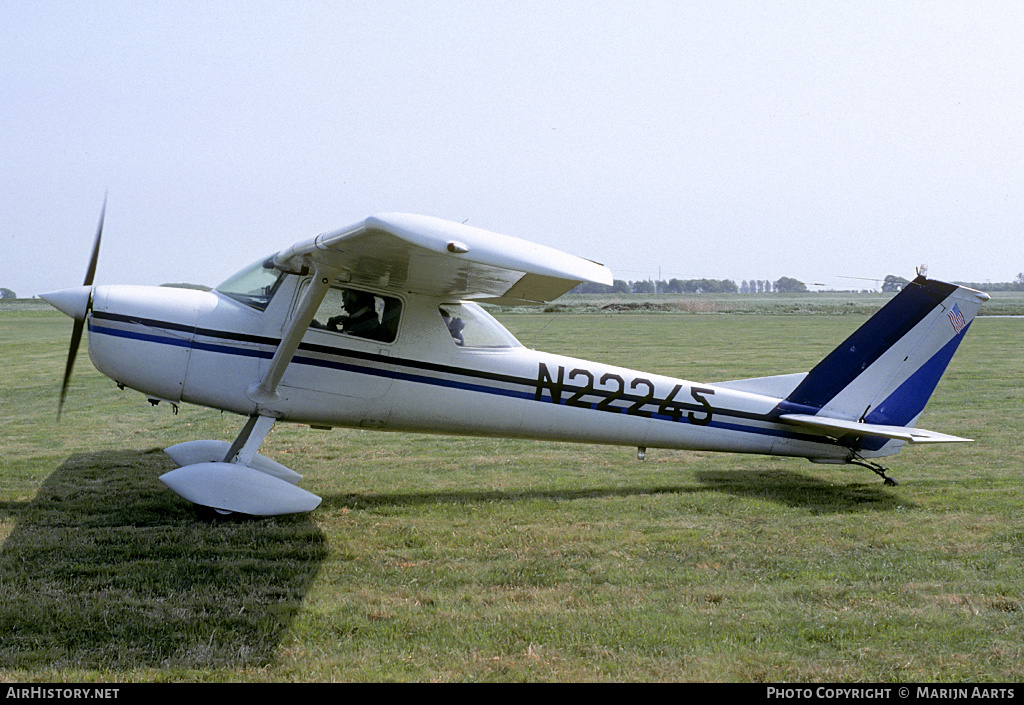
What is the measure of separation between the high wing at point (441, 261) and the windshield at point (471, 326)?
0.61 feet

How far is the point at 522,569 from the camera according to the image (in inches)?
211

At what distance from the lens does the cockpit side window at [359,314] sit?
6.87 metres

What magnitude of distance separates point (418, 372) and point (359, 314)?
28.4 inches

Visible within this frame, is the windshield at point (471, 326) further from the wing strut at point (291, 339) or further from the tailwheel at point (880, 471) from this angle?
the tailwheel at point (880, 471)

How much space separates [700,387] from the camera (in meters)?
7.98

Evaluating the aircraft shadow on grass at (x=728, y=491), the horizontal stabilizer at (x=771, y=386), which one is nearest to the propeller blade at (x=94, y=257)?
the aircraft shadow on grass at (x=728, y=491)

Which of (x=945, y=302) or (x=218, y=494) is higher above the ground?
(x=945, y=302)

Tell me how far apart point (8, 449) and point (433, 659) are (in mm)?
7854

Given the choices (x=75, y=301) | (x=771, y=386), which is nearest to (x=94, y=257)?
(x=75, y=301)

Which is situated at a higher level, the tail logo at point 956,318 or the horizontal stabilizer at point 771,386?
the tail logo at point 956,318

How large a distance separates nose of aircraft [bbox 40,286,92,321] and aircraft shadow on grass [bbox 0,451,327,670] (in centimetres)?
163

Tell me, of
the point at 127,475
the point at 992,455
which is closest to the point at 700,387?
the point at 992,455

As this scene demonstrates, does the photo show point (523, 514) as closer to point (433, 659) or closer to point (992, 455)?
point (433, 659)

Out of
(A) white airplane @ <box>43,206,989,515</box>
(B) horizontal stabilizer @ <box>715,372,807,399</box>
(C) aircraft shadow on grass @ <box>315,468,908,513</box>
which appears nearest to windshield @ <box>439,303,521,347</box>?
(A) white airplane @ <box>43,206,989,515</box>
